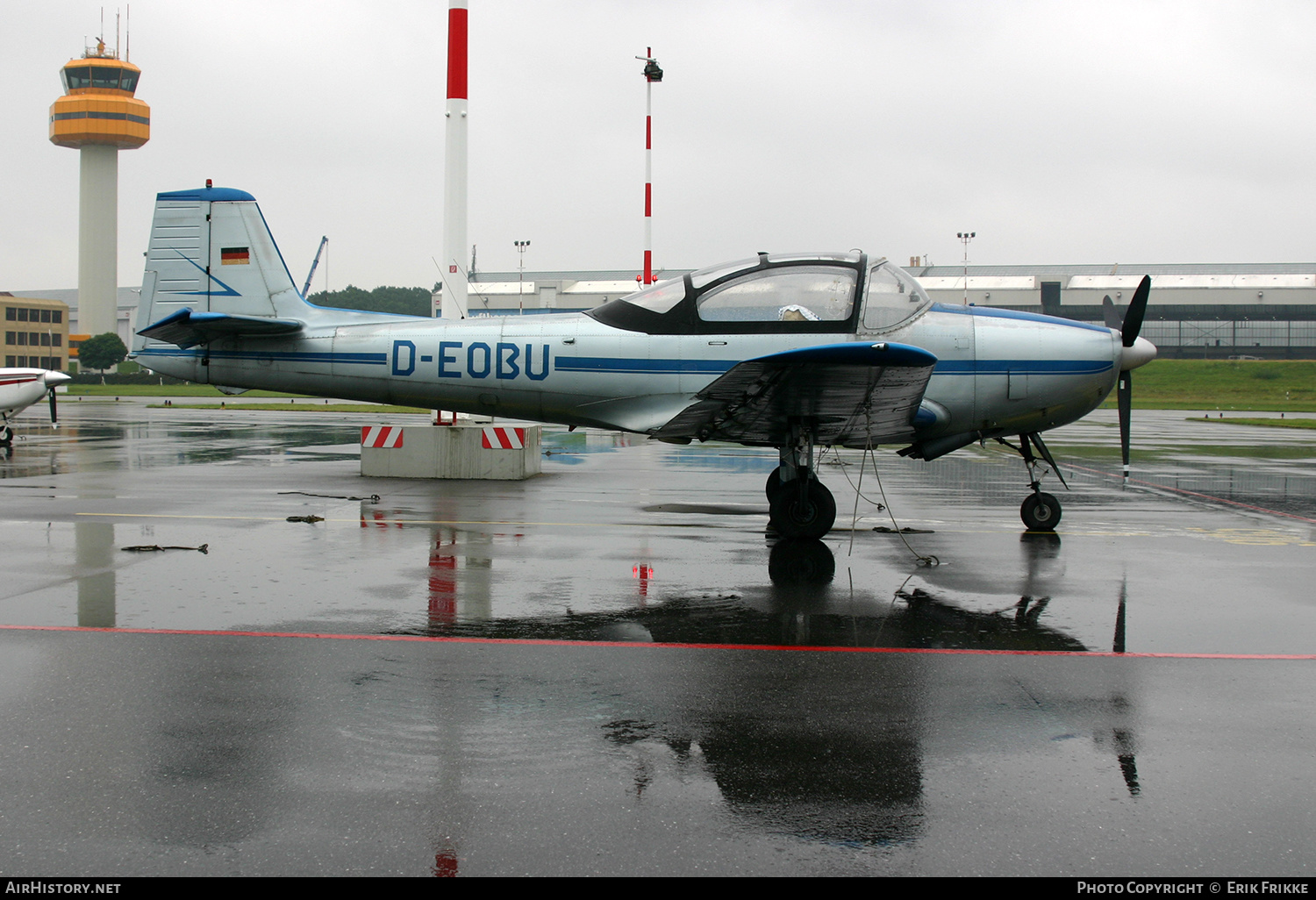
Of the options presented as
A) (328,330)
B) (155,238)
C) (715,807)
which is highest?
(155,238)

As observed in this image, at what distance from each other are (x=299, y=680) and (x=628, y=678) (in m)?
1.52

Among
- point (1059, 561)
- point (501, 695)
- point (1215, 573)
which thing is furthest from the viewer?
point (1059, 561)

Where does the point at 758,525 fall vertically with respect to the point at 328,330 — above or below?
below

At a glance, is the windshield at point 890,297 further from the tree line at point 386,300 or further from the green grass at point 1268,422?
the tree line at point 386,300

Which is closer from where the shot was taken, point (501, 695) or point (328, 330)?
point (501, 695)

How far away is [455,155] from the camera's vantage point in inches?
564

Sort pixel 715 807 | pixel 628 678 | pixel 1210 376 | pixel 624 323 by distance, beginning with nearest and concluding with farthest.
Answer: pixel 715 807 < pixel 628 678 < pixel 624 323 < pixel 1210 376

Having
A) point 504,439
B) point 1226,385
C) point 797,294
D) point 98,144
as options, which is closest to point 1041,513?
point 797,294

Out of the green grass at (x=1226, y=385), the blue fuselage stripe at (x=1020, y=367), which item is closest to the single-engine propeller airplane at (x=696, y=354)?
the blue fuselage stripe at (x=1020, y=367)

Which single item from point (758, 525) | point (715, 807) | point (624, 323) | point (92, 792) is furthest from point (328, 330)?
point (715, 807)

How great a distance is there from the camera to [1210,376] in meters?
66.2

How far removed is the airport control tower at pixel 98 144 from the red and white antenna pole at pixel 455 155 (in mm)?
86859

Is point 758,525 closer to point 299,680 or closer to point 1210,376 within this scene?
point 299,680

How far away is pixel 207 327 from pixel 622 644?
6283 mm
